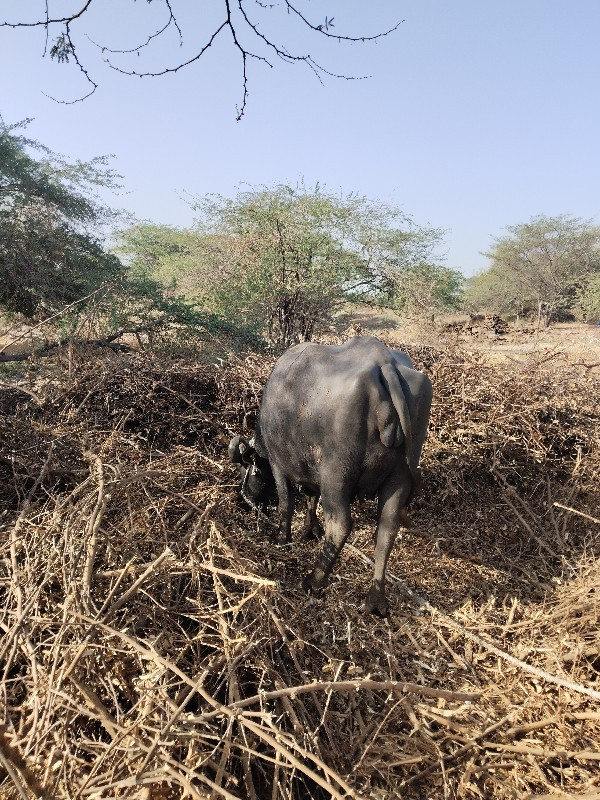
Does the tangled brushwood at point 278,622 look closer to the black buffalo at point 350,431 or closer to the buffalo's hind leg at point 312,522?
the buffalo's hind leg at point 312,522

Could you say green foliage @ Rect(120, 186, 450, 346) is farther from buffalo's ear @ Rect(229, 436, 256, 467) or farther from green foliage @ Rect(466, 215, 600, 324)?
green foliage @ Rect(466, 215, 600, 324)

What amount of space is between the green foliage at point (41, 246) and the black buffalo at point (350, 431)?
7.76m

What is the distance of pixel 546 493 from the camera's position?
473 cm

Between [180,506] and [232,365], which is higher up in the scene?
[232,365]

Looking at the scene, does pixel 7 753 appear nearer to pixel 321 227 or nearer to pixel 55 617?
pixel 55 617

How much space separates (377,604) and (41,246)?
982 centimetres

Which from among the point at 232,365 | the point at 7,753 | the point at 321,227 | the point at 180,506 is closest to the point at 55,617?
the point at 7,753

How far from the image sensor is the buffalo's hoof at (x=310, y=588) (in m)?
3.34

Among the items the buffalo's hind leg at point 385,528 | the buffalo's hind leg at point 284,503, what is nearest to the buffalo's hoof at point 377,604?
the buffalo's hind leg at point 385,528

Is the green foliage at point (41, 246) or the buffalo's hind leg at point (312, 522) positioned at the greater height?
the green foliage at point (41, 246)

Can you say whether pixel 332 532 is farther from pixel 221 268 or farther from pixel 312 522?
pixel 221 268

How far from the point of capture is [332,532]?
125 inches

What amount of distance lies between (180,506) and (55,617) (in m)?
1.23

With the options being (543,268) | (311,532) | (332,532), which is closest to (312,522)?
(311,532)
